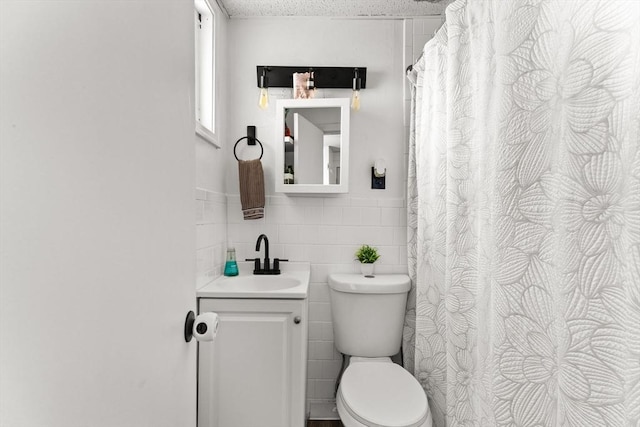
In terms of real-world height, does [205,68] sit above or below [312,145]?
above

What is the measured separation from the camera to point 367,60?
2043 mm

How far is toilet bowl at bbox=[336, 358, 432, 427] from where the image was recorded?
1238 mm

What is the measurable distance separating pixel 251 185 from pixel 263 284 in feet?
1.80

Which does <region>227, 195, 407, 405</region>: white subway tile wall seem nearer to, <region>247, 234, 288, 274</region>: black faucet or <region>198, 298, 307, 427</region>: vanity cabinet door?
<region>247, 234, 288, 274</region>: black faucet

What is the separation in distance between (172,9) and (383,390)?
1.45 metres

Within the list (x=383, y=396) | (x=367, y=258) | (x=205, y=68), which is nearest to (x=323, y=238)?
(x=367, y=258)

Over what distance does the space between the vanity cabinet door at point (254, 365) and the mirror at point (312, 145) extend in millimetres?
709

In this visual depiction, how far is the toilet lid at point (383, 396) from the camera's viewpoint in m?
1.24

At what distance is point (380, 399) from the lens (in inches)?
53.2

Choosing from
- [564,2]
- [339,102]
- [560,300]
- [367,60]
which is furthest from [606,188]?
[367,60]

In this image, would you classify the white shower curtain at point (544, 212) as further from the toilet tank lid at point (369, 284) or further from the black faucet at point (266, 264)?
the black faucet at point (266, 264)

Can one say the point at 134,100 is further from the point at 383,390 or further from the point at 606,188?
the point at 383,390

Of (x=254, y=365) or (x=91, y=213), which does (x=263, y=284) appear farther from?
(x=91, y=213)

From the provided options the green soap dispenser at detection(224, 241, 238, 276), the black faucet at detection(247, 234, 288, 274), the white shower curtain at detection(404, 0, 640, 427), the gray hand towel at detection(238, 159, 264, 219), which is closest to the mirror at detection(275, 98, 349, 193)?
the gray hand towel at detection(238, 159, 264, 219)
